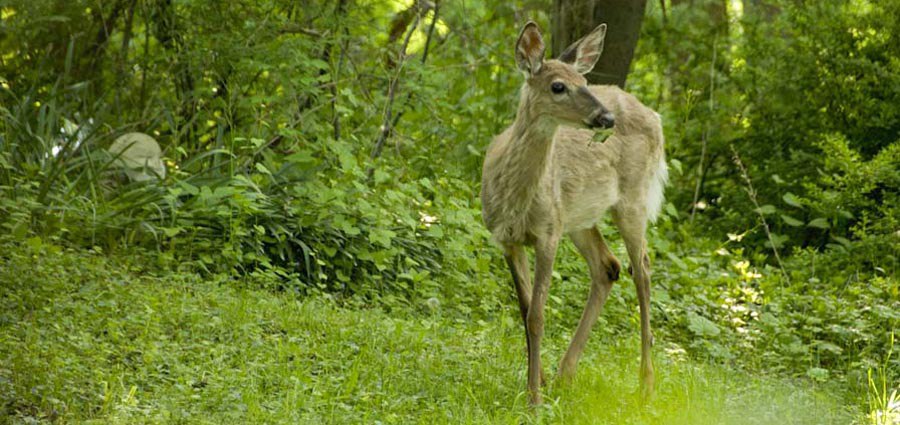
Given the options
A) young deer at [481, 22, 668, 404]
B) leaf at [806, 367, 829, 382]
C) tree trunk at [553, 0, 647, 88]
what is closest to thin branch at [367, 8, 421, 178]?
tree trunk at [553, 0, 647, 88]

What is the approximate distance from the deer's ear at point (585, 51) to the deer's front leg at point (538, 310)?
102cm

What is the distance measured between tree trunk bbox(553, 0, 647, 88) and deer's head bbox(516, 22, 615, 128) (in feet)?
9.47

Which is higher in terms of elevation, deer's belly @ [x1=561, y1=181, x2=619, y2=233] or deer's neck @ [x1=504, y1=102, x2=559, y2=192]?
deer's neck @ [x1=504, y1=102, x2=559, y2=192]

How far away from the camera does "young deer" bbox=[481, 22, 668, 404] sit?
21.2 feet

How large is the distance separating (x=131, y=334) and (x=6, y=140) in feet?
9.94

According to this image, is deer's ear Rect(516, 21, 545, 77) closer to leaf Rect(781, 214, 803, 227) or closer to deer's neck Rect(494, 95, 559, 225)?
deer's neck Rect(494, 95, 559, 225)

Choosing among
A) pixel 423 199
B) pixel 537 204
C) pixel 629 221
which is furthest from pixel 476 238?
pixel 537 204

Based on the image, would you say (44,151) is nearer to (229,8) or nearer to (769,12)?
(229,8)

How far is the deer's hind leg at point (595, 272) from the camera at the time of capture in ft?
23.8

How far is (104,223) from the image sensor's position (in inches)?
316

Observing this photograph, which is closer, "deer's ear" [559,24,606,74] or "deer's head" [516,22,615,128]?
"deer's head" [516,22,615,128]

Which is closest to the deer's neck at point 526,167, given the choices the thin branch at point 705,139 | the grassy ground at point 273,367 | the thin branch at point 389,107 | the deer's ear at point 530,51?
the deer's ear at point 530,51

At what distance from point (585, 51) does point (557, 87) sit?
0.63m

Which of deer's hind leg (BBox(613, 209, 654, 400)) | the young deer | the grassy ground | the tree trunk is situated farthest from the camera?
the tree trunk
